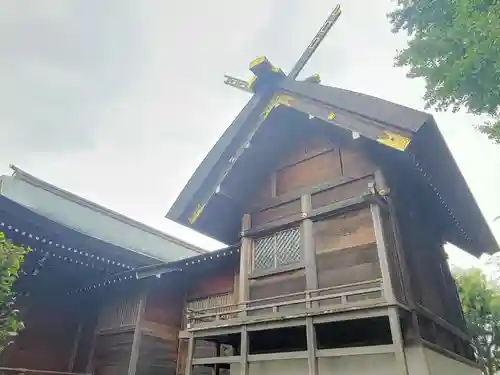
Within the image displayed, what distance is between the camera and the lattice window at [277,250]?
22.4 ft

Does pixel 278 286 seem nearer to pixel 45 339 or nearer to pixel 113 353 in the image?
pixel 113 353

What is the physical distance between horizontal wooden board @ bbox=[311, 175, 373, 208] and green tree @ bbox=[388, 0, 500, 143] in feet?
6.27

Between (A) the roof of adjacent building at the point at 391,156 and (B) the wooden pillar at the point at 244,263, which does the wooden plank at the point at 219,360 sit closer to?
(B) the wooden pillar at the point at 244,263

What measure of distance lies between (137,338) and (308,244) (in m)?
5.14

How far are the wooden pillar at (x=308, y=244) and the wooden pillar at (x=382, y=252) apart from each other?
1.12m

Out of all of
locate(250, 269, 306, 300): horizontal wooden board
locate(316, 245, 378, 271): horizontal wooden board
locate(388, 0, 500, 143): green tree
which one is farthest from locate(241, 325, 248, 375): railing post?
locate(388, 0, 500, 143): green tree

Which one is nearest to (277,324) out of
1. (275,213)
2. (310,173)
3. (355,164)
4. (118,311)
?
(275,213)

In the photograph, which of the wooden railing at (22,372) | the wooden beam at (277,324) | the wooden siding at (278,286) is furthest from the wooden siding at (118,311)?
the wooden beam at (277,324)

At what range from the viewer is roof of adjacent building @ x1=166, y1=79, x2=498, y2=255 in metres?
6.21

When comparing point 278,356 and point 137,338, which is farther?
point 137,338

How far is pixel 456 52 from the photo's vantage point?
5949mm

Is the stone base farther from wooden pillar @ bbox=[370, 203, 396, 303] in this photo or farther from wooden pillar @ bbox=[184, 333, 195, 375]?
wooden pillar @ bbox=[184, 333, 195, 375]

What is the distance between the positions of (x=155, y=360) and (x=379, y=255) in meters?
6.33

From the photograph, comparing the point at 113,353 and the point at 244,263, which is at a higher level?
the point at 244,263
